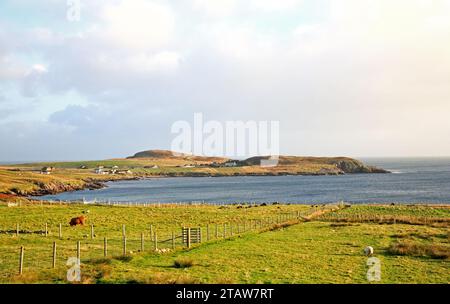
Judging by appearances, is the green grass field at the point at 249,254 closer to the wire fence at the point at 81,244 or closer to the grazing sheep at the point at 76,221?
the wire fence at the point at 81,244

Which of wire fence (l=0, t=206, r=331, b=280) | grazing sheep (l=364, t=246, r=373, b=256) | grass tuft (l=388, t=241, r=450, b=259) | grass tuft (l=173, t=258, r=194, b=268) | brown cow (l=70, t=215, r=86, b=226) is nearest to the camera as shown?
grass tuft (l=173, t=258, r=194, b=268)

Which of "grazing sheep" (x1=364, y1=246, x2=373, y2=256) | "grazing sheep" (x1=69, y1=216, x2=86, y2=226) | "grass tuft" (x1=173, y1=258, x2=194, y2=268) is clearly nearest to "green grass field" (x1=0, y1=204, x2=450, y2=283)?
"grass tuft" (x1=173, y1=258, x2=194, y2=268)

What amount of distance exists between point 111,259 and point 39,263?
4.17m

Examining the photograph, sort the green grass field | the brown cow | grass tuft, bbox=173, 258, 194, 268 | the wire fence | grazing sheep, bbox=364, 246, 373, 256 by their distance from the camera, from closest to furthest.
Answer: the green grass field < grass tuft, bbox=173, 258, 194, 268 < the wire fence < grazing sheep, bbox=364, 246, 373, 256 < the brown cow

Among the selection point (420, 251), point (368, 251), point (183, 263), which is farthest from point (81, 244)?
point (420, 251)

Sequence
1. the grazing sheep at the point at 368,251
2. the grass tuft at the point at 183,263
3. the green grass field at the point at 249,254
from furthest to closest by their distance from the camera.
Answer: the grazing sheep at the point at 368,251 < the grass tuft at the point at 183,263 < the green grass field at the point at 249,254

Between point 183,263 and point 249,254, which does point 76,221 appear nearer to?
point 249,254

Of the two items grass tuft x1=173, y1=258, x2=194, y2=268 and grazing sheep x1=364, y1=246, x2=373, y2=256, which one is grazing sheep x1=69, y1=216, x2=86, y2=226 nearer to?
grass tuft x1=173, y1=258, x2=194, y2=268

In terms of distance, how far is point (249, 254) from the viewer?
30250 mm

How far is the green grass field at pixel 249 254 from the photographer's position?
22.1m

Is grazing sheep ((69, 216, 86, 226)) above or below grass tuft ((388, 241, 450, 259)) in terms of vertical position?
below

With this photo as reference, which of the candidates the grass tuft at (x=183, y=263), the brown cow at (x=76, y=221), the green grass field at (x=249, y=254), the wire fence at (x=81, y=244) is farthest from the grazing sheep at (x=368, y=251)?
the brown cow at (x=76, y=221)

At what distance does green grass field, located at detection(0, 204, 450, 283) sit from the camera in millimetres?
22109
